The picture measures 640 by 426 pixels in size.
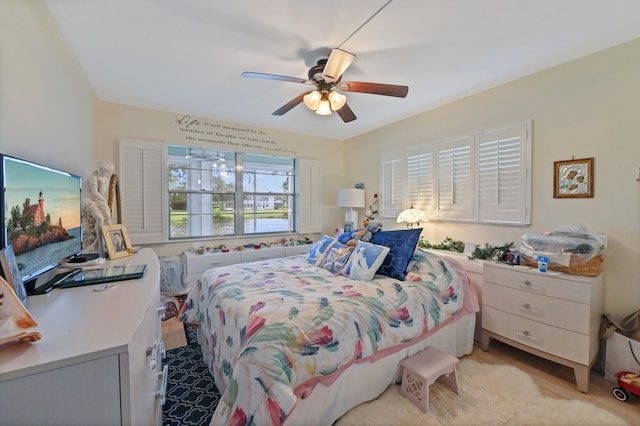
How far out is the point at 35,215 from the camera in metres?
1.20

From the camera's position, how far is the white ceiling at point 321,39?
1614mm

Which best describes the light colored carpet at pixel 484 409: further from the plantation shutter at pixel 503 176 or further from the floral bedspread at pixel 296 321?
the plantation shutter at pixel 503 176

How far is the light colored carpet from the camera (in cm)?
157

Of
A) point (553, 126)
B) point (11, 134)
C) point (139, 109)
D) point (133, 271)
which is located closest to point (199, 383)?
point (133, 271)

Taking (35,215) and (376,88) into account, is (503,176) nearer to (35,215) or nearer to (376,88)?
(376,88)

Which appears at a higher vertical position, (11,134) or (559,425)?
(11,134)

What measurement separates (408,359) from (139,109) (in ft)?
12.9

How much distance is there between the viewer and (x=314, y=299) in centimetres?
175

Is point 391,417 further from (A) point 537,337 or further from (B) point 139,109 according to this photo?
(B) point 139,109

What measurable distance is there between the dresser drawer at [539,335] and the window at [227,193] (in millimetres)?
3105

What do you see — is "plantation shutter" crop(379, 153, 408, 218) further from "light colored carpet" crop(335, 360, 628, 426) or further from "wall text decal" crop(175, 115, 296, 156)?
"light colored carpet" crop(335, 360, 628, 426)

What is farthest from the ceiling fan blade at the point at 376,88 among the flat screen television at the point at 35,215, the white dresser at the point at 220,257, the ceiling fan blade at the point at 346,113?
the white dresser at the point at 220,257

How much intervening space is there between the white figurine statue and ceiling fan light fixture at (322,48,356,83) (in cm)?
191

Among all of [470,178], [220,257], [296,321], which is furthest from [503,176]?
[220,257]
